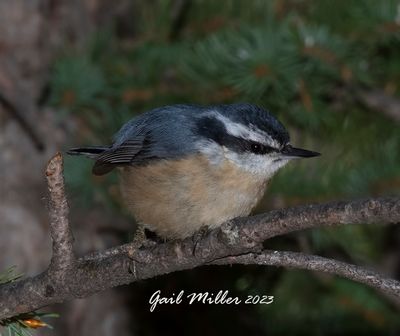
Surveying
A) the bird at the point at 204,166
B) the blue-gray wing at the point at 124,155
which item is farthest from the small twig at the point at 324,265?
the blue-gray wing at the point at 124,155

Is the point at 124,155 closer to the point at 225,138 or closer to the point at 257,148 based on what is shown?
the point at 225,138

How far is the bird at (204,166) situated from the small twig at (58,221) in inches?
23.3

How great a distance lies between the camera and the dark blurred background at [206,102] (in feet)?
11.3

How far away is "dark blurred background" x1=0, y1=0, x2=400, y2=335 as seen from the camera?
11.3 feet

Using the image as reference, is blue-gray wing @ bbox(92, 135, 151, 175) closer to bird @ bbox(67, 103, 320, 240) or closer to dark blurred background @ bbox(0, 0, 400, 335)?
bird @ bbox(67, 103, 320, 240)

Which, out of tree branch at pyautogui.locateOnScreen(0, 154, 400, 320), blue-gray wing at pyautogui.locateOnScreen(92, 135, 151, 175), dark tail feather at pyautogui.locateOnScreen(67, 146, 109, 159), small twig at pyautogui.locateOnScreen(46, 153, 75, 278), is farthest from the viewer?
dark tail feather at pyautogui.locateOnScreen(67, 146, 109, 159)

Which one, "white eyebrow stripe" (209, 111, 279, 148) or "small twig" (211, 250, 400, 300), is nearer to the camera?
"small twig" (211, 250, 400, 300)

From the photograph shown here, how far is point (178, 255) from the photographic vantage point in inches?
88.2

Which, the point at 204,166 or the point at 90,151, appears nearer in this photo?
the point at 204,166

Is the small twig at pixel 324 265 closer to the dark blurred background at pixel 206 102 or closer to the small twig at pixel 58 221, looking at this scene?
the small twig at pixel 58 221

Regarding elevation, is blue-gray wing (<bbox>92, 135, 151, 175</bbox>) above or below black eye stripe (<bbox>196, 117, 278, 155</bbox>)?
below

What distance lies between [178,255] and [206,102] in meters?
1.52

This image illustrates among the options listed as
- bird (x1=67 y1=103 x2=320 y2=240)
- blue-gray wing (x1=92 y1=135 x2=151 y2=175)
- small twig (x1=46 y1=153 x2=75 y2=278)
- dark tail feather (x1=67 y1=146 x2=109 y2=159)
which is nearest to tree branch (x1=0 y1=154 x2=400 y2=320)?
small twig (x1=46 y1=153 x2=75 y2=278)

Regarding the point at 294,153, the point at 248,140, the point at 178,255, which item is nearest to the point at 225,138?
the point at 248,140
